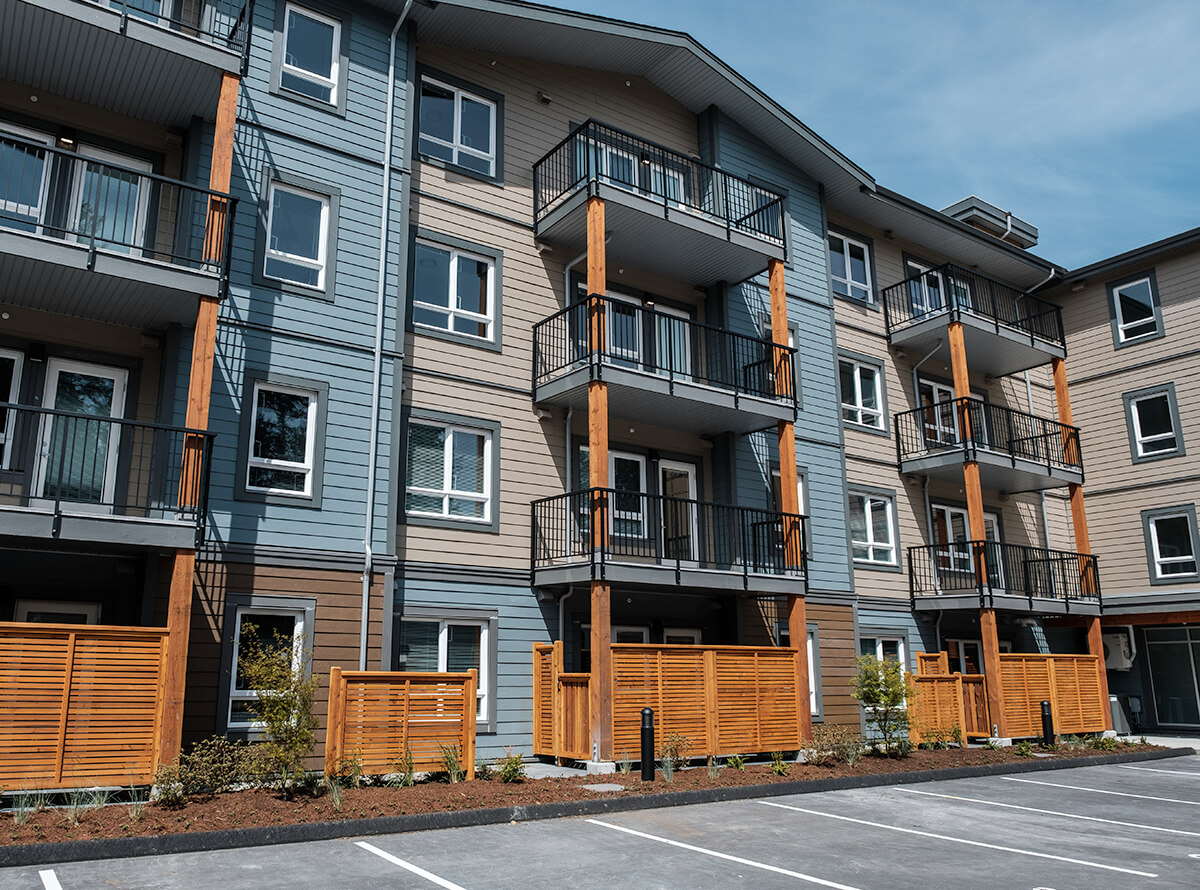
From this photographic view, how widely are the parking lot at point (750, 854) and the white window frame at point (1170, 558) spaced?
14.1 m

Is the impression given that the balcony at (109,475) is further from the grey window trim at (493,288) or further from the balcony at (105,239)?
the grey window trim at (493,288)

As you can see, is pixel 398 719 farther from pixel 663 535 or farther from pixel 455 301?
pixel 455 301

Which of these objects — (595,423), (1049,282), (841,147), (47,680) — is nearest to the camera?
(47,680)

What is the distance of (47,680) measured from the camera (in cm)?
1113

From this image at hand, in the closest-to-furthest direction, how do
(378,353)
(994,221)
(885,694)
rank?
(378,353)
(885,694)
(994,221)

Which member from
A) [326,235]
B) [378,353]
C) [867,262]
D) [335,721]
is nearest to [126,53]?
[326,235]

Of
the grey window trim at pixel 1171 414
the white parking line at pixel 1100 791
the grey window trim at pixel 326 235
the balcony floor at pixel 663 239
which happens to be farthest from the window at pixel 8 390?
the grey window trim at pixel 1171 414

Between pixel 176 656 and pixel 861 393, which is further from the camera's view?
pixel 861 393

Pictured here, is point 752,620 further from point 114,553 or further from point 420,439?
point 114,553

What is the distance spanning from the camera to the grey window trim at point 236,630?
13.1 metres

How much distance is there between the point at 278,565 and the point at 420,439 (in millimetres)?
3286

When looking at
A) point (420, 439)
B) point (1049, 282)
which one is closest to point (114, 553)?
point (420, 439)

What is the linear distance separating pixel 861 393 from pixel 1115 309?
379 inches

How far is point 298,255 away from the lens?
50.8 feet
